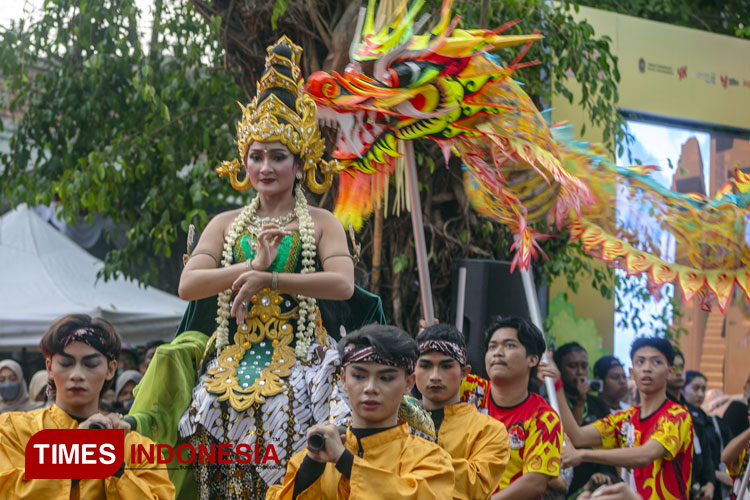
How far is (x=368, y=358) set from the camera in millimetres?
2797

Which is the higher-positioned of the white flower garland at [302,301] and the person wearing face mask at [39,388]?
the white flower garland at [302,301]

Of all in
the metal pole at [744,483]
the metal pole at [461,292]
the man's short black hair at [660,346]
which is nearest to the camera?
the metal pole at [744,483]

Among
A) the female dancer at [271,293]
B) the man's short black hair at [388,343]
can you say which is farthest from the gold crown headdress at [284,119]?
the man's short black hair at [388,343]

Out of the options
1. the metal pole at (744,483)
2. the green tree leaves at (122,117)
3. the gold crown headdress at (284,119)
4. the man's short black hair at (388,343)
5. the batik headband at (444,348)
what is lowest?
the metal pole at (744,483)

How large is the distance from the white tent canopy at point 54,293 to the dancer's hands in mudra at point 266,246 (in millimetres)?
5691

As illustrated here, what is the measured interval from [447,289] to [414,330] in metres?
0.40

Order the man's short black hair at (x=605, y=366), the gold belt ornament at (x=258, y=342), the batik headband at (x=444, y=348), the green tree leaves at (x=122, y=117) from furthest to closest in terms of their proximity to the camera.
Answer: the green tree leaves at (x=122, y=117), the man's short black hair at (x=605, y=366), the batik headband at (x=444, y=348), the gold belt ornament at (x=258, y=342)

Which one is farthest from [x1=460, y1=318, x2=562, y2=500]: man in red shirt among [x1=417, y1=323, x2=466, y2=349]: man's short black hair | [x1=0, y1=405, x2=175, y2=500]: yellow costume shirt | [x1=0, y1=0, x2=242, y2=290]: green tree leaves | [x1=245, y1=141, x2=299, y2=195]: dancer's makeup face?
[x1=0, y1=0, x2=242, y2=290]: green tree leaves

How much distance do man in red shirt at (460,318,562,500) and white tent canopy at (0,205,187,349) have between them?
17.5 ft

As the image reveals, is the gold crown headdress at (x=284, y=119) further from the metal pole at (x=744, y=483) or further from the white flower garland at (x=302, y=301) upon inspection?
the metal pole at (x=744, y=483)

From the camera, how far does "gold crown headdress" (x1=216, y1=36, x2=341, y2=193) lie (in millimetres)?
3537

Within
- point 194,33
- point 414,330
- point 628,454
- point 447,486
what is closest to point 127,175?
point 194,33

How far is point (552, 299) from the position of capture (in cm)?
836

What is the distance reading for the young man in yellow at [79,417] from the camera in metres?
2.84
